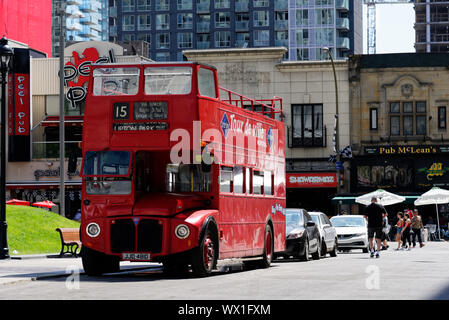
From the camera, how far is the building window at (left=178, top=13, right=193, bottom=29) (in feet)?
408

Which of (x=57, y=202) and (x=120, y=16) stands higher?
(x=120, y=16)

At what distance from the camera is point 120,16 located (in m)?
127

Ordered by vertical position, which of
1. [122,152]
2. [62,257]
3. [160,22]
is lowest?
[62,257]

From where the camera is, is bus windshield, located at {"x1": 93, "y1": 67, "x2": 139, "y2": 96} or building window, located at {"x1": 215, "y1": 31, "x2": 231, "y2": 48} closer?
bus windshield, located at {"x1": 93, "y1": 67, "x2": 139, "y2": 96}

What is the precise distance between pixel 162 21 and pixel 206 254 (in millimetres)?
108579

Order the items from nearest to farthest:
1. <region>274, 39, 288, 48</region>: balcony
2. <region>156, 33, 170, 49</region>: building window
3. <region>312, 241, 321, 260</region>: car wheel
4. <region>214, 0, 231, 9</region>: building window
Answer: <region>312, 241, 321, 260</region>: car wheel → <region>274, 39, 288, 48</region>: balcony → <region>214, 0, 231, 9</region>: building window → <region>156, 33, 170, 49</region>: building window

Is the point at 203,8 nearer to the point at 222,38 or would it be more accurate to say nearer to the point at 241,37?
the point at 222,38

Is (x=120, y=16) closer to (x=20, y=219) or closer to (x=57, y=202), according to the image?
(x=57, y=202)

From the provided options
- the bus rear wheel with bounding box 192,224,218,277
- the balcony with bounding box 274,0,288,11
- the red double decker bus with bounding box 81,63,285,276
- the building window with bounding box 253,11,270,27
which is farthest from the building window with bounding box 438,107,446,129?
the balcony with bounding box 274,0,288,11

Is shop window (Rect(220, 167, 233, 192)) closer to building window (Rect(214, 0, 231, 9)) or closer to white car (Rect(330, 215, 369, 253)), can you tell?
white car (Rect(330, 215, 369, 253))

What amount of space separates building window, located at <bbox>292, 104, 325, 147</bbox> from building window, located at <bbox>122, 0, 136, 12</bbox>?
72515mm
